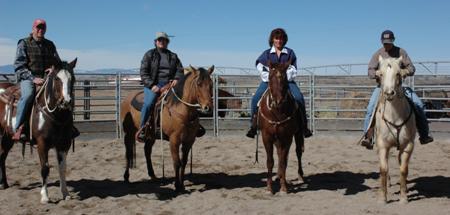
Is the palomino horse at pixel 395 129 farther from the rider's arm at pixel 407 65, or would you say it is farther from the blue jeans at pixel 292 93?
the blue jeans at pixel 292 93

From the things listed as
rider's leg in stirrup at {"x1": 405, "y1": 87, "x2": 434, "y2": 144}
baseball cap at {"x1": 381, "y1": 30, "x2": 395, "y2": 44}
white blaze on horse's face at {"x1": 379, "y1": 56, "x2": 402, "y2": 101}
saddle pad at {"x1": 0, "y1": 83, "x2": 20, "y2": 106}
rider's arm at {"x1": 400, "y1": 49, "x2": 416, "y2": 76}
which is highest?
baseball cap at {"x1": 381, "y1": 30, "x2": 395, "y2": 44}

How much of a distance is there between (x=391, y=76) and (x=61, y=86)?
3.83 m

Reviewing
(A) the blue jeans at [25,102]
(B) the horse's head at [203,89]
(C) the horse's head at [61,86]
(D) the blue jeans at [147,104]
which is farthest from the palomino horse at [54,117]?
(B) the horse's head at [203,89]

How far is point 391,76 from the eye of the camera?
543cm

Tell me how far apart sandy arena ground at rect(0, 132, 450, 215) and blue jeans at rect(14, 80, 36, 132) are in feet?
3.46

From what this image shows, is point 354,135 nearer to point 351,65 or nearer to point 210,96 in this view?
→ point 210,96

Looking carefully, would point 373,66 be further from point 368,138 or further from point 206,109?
point 206,109

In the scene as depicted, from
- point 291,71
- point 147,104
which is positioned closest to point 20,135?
point 147,104

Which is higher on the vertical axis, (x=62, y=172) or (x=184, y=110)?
(x=184, y=110)

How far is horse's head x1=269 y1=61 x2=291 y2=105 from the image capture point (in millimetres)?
6176

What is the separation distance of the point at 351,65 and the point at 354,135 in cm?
1126

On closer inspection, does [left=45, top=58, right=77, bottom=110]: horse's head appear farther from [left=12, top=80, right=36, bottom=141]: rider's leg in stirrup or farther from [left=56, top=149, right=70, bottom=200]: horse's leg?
[left=56, top=149, right=70, bottom=200]: horse's leg

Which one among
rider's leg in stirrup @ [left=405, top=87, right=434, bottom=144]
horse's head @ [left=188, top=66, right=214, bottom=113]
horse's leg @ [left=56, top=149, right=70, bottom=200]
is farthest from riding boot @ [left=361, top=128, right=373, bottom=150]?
horse's leg @ [left=56, top=149, right=70, bottom=200]

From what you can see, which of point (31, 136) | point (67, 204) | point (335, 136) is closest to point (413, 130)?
point (67, 204)
